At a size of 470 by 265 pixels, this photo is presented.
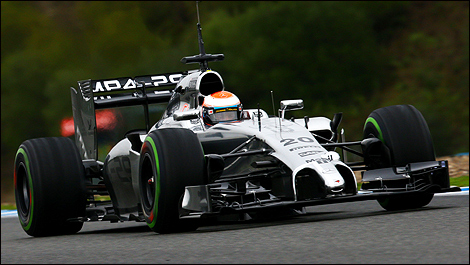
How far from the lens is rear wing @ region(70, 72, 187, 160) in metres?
10.4

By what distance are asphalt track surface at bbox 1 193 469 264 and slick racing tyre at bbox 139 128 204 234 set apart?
6.6 inches

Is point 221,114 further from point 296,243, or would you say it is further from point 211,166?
point 296,243

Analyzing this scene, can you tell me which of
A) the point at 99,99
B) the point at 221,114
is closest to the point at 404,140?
the point at 221,114

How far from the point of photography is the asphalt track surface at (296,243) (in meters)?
5.34

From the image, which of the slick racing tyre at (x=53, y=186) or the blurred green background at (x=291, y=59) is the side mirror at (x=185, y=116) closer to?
the slick racing tyre at (x=53, y=186)

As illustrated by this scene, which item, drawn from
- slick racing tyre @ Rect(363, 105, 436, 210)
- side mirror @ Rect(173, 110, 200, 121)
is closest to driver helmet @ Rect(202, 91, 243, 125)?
side mirror @ Rect(173, 110, 200, 121)

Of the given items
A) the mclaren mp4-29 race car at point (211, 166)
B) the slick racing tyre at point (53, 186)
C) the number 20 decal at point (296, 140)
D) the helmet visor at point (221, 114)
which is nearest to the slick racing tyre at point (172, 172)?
the mclaren mp4-29 race car at point (211, 166)

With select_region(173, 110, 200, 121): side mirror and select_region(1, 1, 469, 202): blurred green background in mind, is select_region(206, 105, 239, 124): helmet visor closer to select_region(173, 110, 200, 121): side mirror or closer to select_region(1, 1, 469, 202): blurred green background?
select_region(173, 110, 200, 121): side mirror

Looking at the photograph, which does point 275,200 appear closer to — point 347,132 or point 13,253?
point 13,253

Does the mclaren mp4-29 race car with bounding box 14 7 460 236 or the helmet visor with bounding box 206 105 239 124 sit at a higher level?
the helmet visor with bounding box 206 105 239 124

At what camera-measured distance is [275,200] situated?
25.0 ft

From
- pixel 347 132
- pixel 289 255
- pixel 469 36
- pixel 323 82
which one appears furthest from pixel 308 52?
pixel 289 255

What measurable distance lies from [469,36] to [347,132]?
209 inches

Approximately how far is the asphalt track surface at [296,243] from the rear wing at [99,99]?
72.6 inches
